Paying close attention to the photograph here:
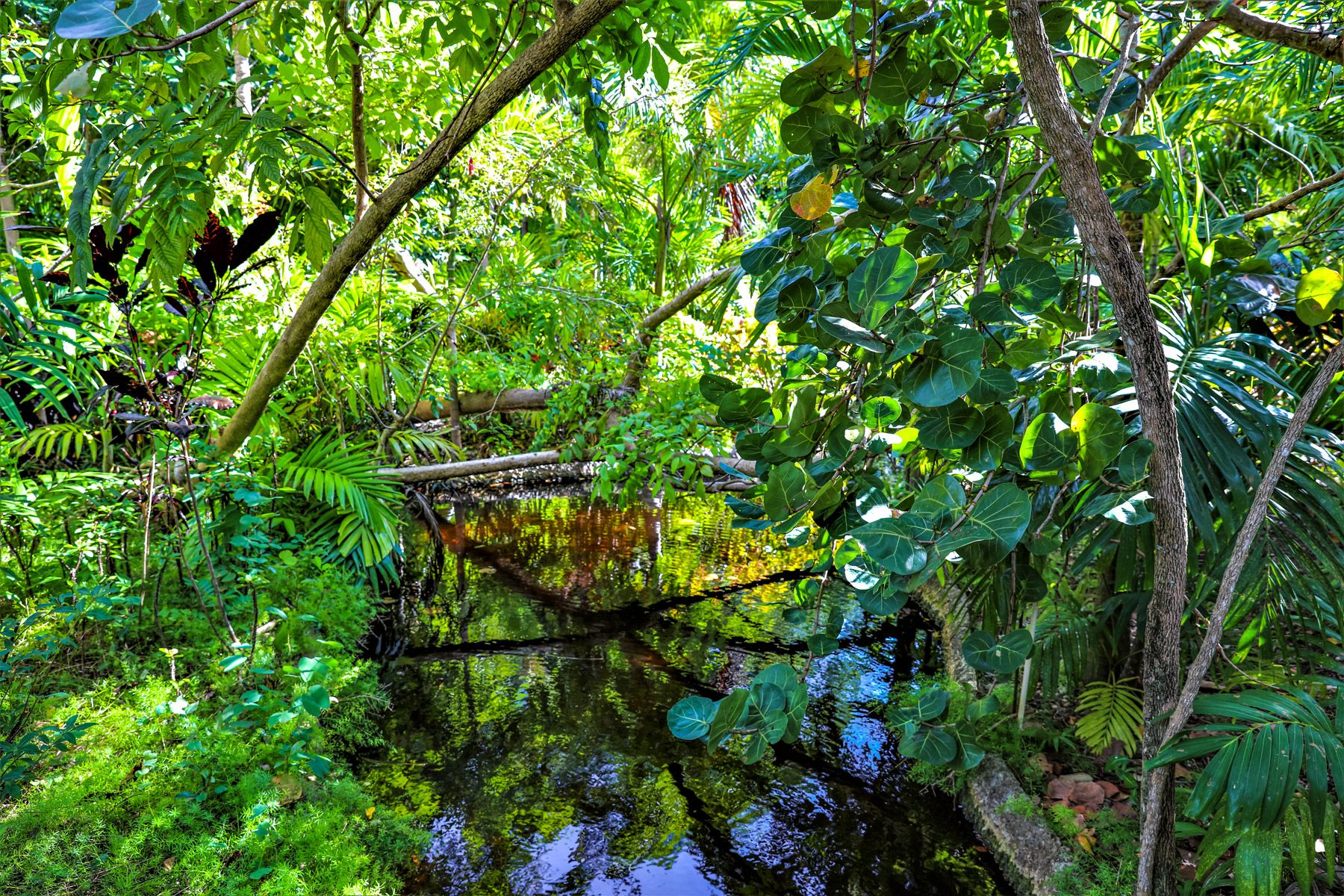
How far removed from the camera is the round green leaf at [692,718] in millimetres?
Result: 681

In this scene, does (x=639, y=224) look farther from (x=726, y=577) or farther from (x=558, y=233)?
(x=726, y=577)

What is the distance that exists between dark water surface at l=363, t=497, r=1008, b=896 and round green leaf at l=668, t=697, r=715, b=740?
1030 millimetres

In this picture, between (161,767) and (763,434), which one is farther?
(161,767)

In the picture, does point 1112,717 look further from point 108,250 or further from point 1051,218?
point 108,250

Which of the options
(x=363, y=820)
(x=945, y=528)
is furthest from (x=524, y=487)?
(x=945, y=528)

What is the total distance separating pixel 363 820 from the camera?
8.00ft

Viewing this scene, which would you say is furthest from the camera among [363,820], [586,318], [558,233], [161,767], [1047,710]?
[558,233]

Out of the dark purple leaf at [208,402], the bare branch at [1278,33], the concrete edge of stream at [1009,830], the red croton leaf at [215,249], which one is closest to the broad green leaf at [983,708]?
the bare branch at [1278,33]

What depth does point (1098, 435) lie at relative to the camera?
683mm

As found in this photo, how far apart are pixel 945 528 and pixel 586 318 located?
12.1ft

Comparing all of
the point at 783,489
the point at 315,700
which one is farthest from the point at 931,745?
the point at 315,700

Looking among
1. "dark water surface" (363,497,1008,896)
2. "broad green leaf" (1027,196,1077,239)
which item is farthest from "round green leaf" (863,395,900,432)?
"dark water surface" (363,497,1008,896)

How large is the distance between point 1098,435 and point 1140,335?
0.55 feet

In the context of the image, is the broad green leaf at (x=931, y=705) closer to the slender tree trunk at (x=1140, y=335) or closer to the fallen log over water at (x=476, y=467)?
the slender tree trunk at (x=1140, y=335)
